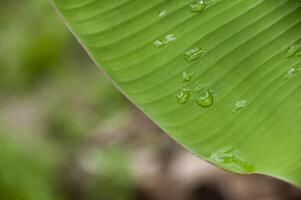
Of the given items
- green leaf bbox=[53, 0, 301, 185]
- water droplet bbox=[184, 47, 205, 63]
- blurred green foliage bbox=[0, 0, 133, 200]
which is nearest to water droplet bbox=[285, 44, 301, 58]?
green leaf bbox=[53, 0, 301, 185]

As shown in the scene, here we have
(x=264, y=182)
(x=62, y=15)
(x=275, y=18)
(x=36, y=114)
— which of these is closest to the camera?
(x=62, y=15)

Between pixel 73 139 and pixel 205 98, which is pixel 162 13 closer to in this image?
pixel 205 98

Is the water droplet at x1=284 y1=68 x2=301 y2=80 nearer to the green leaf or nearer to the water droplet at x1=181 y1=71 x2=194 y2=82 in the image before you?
the green leaf

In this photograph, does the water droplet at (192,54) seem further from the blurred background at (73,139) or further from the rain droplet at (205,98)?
the blurred background at (73,139)

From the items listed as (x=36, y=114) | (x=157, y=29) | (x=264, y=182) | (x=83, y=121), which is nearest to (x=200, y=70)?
(x=157, y=29)

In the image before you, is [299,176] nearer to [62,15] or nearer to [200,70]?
[200,70]

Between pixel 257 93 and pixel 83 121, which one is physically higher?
pixel 257 93
